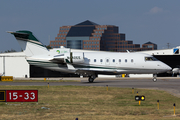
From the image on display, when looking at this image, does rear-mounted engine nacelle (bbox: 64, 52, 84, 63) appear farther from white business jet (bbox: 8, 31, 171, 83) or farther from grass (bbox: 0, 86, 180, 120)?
grass (bbox: 0, 86, 180, 120)

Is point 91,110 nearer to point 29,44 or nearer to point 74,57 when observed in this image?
point 74,57

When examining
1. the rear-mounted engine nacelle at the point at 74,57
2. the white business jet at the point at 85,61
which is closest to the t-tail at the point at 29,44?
the white business jet at the point at 85,61

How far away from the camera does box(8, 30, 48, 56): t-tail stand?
128ft

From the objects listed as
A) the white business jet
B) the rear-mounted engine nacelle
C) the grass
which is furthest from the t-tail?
the grass

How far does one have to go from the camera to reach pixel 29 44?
3928 cm

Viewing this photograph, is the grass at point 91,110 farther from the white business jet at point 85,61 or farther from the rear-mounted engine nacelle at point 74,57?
the white business jet at point 85,61

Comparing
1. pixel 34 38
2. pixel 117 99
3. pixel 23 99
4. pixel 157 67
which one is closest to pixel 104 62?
pixel 157 67

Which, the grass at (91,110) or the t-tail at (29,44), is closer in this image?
the grass at (91,110)

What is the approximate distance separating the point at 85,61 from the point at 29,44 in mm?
8345

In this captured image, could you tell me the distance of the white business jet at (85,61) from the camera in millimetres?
38156

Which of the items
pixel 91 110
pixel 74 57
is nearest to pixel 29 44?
pixel 74 57

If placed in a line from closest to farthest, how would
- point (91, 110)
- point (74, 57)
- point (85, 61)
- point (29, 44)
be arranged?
point (91, 110) < point (74, 57) < point (85, 61) < point (29, 44)

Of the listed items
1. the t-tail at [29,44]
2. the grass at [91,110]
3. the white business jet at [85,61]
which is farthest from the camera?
the t-tail at [29,44]

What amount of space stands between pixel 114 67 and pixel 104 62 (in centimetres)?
156
